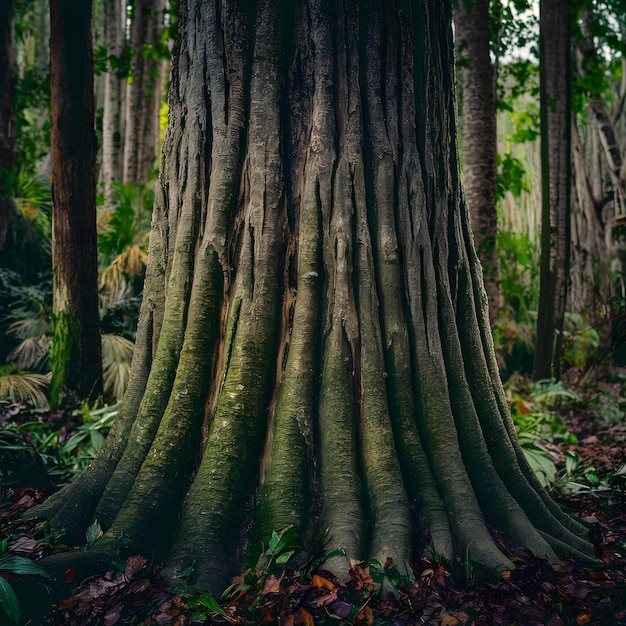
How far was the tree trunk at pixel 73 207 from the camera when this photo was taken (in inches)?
211

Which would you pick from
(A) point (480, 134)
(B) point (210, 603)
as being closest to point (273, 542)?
(B) point (210, 603)

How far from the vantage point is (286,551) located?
2600 millimetres

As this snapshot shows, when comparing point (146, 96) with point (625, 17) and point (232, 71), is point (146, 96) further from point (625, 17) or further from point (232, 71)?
point (625, 17)

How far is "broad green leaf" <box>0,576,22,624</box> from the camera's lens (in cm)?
226

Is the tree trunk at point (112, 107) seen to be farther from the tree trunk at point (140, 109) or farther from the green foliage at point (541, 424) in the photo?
the green foliage at point (541, 424)

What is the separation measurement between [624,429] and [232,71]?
538cm

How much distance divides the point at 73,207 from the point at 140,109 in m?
6.85

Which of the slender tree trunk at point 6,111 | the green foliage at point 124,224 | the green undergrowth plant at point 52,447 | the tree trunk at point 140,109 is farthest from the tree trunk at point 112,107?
the green undergrowth plant at point 52,447

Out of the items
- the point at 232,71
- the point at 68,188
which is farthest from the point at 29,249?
the point at 232,71

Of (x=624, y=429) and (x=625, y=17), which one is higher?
(x=625, y=17)

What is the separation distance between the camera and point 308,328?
9.87 feet

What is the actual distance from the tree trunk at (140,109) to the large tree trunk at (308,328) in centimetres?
846

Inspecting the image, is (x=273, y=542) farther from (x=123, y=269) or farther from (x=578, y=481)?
(x=123, y=269)

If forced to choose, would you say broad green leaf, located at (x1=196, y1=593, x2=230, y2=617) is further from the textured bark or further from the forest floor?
the textured bark
